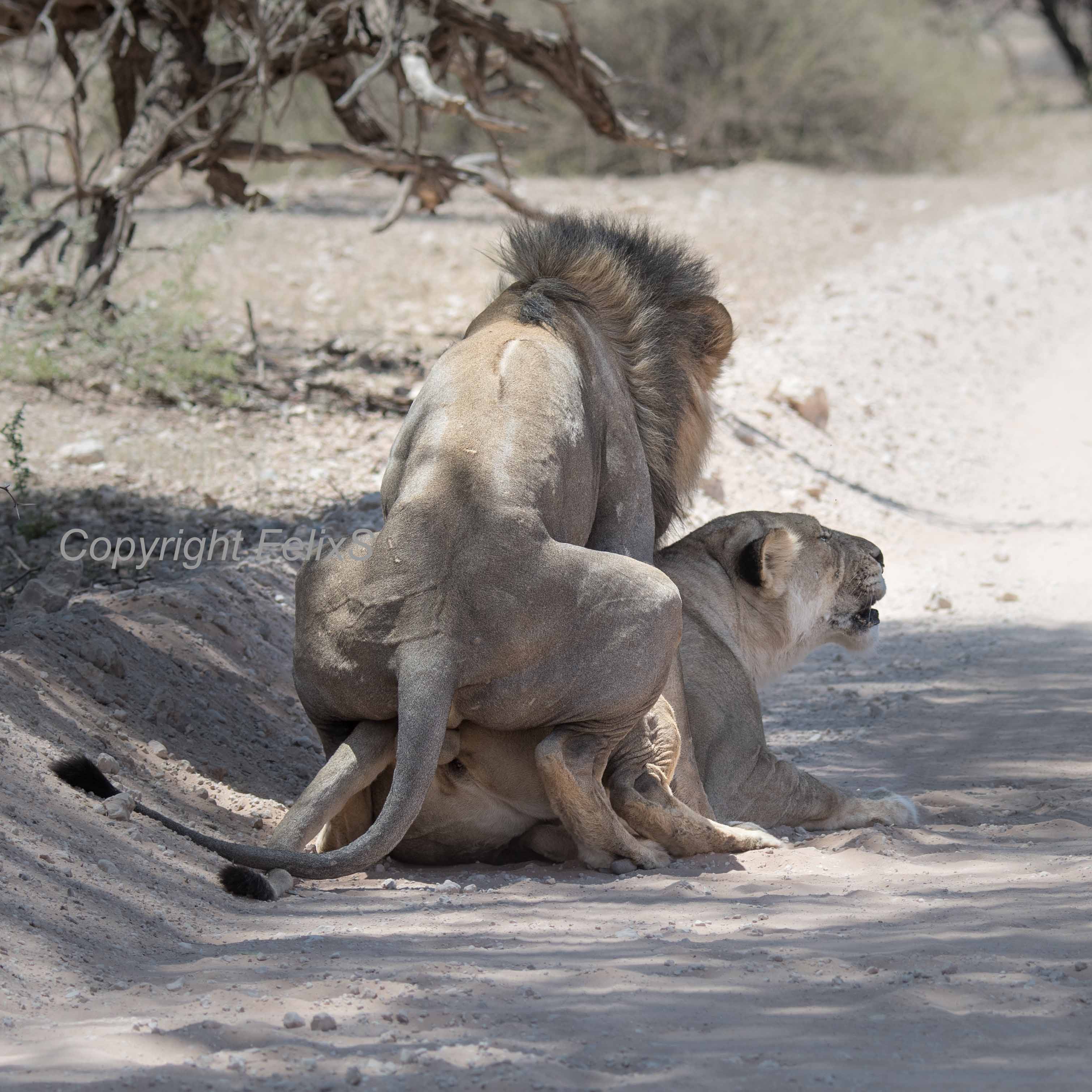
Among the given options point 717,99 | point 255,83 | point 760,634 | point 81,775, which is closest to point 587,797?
point 81,775

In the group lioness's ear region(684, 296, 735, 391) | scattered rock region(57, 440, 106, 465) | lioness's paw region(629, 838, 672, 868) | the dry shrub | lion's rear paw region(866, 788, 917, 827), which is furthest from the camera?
the dry shrub

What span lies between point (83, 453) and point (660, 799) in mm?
5348

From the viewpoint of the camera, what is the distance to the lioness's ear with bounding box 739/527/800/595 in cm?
589

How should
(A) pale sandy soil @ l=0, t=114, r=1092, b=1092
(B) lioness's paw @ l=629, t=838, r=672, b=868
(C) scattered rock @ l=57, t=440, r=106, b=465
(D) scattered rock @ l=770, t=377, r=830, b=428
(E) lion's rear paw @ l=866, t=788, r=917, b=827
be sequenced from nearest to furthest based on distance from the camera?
1. (A) pale sandy soil @ l=0, t=114, r=1092, b=1092
2. (B) lioness's paw @ l=629, t=838, r=672, b=868
3. (E) lion's rear paw @ l=866, t=788, r=917, b=827
4. (C) scattered rock @ l=57, t=440, r=106, b=465
5. (D) scattered rock @ l=770, t=377, r=830, b=428

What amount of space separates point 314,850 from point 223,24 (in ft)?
26.8

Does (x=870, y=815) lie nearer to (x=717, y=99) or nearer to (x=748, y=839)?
(x=748, y=839)

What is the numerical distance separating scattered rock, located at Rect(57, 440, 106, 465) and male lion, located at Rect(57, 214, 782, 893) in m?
4.51

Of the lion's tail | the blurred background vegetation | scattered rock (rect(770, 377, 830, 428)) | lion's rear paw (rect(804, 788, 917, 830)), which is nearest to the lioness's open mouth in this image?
lion's rear paw (rect(804, 788, 917, 830))

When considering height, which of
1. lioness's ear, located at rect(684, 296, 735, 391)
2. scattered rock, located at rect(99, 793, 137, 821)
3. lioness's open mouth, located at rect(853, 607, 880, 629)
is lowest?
scattered rock, located at rect(99, 793, 137, 821)

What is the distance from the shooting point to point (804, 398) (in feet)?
36.6

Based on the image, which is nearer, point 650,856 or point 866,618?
point 650,856

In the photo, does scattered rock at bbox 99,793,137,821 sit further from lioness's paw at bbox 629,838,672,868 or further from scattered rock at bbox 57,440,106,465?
scattered rock at bbox 57,440,106,465

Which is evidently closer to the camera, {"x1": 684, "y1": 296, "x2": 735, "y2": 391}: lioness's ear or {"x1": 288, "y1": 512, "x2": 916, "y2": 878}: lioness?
{"x1": 288, "y1": 512, "x2": 916, "y2": 878}: lioness

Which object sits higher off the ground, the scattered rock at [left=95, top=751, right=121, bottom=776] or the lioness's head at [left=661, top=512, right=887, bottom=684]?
the lioness's head at [left=661, top=512, right=887, bottom=684]
